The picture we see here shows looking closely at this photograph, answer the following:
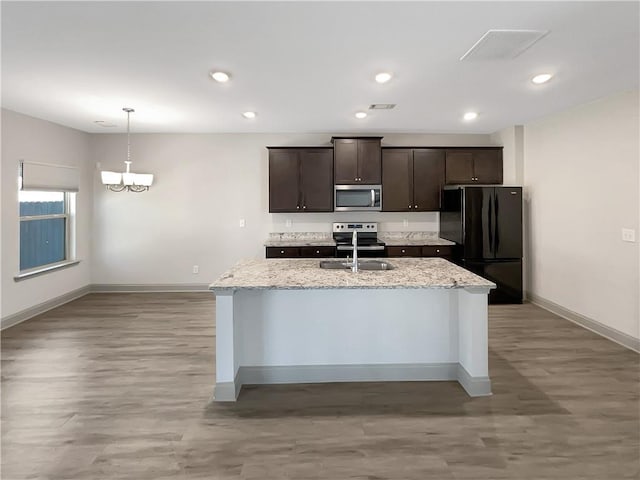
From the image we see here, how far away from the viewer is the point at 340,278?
2.97 meters

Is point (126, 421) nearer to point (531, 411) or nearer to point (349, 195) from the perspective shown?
point (531, 411)

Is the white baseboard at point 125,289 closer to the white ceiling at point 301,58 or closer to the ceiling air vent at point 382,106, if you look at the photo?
the white ceiling at point 301,58

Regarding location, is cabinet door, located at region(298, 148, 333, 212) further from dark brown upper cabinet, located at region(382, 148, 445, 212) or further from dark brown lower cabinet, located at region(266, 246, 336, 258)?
dark brown upper cabinet, located at region(382, 148, 445, 212)

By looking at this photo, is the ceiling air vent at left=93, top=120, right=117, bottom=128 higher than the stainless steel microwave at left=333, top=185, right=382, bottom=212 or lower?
higher

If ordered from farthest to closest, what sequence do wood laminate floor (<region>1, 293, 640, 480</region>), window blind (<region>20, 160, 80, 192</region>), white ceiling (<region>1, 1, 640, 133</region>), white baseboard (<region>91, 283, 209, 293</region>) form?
white baseboard (<region>91, 283, 209, 293</region>)
window blind (<region>20, 160, 80, 192</region>)
white ceiling (<region>1, 1, 640, 133</region>)
wood laminate floor (<region>1, 293, 640, 480</region>)

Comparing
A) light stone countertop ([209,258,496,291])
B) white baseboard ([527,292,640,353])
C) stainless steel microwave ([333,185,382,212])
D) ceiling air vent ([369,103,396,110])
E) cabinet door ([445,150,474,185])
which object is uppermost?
ceiling air vent ([369,103,396,110])

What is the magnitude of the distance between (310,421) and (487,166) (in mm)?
4839

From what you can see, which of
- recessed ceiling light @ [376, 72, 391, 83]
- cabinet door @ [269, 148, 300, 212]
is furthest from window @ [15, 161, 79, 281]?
recessed ceiling light @ [376, 72, 391, 83]

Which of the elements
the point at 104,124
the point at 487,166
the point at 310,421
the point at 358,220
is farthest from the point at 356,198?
the point at 310,421

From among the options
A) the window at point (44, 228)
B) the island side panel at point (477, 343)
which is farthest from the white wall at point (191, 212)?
the island side panel at point (477, 343)

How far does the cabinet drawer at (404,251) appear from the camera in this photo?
5.89 m

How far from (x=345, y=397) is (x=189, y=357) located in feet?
5.04

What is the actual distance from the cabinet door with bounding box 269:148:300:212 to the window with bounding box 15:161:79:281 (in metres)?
2.76

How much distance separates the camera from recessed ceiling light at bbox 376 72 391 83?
352cm
